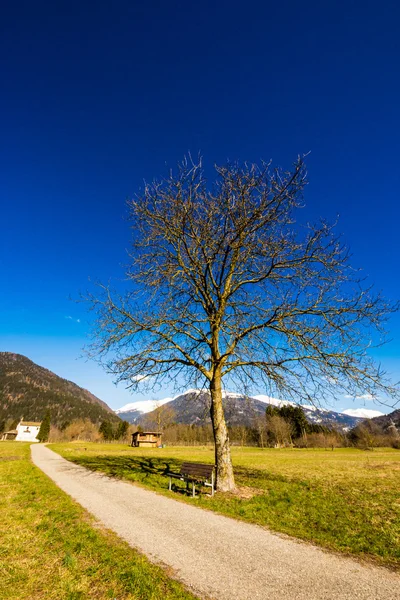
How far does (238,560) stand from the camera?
525 centimetres

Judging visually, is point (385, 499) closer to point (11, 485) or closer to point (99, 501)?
point (99, 501)

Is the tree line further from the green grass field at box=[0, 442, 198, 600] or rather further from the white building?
the green grass field at box=[0, 442, 198, 600]

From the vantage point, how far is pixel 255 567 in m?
4.97

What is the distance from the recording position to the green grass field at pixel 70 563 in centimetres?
421

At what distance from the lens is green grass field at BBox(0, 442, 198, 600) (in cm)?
421

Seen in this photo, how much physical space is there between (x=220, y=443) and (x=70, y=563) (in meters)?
6.96

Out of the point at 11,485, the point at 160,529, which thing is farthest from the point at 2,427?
the point at 160,529

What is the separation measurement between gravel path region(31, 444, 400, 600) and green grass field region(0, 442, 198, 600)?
38cm

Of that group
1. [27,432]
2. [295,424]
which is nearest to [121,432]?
[27,432]

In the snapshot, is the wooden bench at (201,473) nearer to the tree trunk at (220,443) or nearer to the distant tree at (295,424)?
the tree trunk at (220,443)

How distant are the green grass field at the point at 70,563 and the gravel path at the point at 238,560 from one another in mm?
382

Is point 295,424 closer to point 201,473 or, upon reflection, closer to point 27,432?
point 201,473

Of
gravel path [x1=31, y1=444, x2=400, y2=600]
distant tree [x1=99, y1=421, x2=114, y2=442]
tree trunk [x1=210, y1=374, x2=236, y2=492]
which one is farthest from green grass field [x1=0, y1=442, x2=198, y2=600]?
distant tree [x1=99, y1=421, x2=114, y2=442]

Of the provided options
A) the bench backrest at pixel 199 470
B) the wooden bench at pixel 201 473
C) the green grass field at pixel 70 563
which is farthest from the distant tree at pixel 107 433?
the green grass field at pixel 70 563
